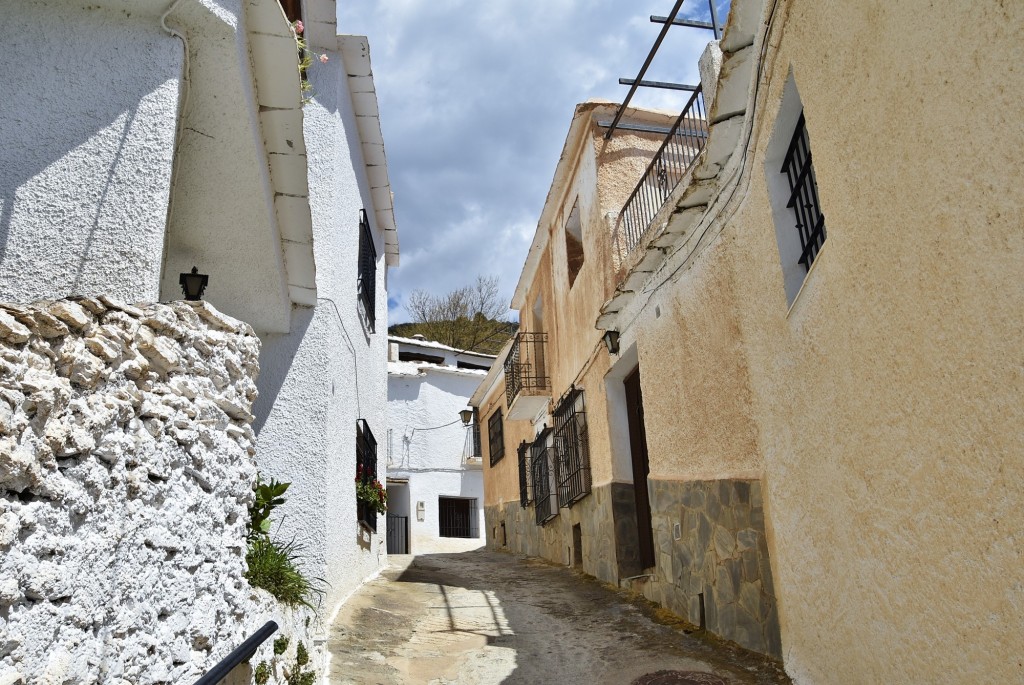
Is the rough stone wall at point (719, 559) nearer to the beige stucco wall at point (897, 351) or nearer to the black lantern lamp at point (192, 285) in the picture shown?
the beige stucco wall at point (897, 351)

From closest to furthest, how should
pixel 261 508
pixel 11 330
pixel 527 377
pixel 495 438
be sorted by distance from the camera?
1. pixel 11 330
2. pixel 261 508
3. pixel 527 377
4. pixel 495 438

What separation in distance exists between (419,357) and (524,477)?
13762 mm

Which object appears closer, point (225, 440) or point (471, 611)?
point (225, 440)

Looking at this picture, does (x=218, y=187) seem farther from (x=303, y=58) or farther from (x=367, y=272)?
(x=367, y=272)

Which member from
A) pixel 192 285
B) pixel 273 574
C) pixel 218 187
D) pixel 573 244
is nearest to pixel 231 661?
pixel 273 574

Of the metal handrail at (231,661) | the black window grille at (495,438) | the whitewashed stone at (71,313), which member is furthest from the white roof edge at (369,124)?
the black window grille at (495,438)

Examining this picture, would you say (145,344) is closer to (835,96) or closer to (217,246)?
(217,246)

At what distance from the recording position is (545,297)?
13.8 meters

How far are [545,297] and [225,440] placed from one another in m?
10.0

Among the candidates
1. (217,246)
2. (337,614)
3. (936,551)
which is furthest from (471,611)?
(936,551)

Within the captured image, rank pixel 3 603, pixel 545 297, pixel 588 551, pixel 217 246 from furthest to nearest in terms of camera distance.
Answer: pixel 545 297 → pixel 588 551 → pixel 217 246 → pixel 3 603

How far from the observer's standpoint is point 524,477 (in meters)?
15.1

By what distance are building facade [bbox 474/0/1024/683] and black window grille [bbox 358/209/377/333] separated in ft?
10.6

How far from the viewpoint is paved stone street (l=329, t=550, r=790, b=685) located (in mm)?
5379
